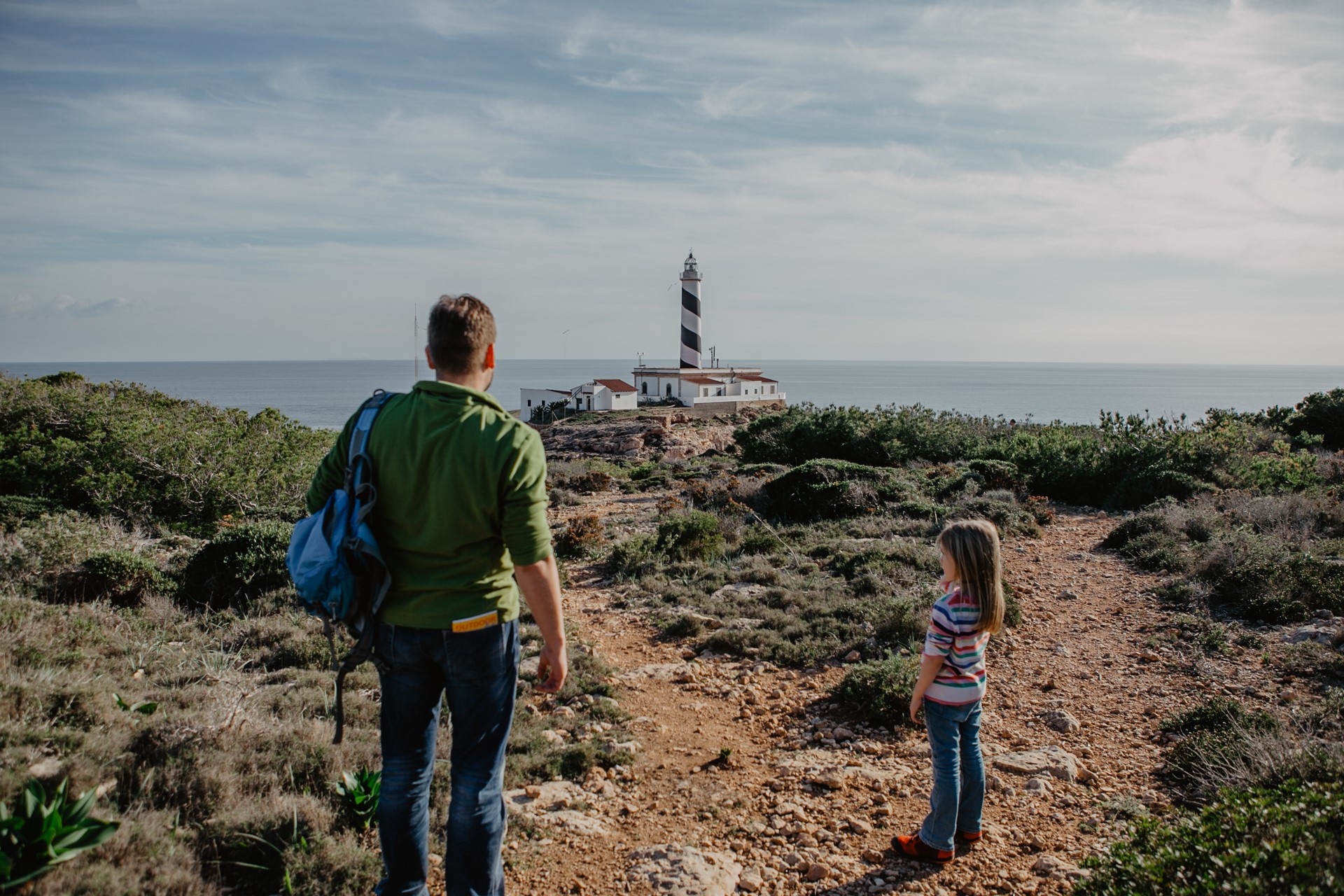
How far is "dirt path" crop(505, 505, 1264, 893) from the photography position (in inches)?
140

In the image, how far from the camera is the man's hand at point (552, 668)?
2.65 meters

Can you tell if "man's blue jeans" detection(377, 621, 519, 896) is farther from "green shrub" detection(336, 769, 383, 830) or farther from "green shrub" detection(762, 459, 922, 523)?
"green shrub" detection(762, 459, 922, 523)

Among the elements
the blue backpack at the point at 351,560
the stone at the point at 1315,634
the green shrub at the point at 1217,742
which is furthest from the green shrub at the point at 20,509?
the stone at the point at 1315,634

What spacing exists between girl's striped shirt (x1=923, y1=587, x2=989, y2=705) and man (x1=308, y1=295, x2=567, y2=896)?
1782 mm

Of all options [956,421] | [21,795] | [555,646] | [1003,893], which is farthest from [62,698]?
[956,421]

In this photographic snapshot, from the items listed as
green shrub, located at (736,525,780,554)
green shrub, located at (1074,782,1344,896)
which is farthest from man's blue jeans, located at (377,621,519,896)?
green shrub, located at (736,525,780,554)

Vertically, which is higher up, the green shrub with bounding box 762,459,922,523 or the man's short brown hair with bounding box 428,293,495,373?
the man's short brown hair with bounding box 428,293,495,373

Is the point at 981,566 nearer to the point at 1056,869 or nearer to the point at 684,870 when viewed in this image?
the point at 1056,869

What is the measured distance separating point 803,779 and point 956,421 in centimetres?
1725

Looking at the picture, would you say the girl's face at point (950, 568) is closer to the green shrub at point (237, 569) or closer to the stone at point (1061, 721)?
the stone at point (1061, 721)

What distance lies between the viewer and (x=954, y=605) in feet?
11.4

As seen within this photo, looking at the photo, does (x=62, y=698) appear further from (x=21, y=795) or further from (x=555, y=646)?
(x=555, y=646)

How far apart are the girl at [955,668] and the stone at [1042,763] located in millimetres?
1160

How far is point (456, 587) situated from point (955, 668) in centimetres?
228
